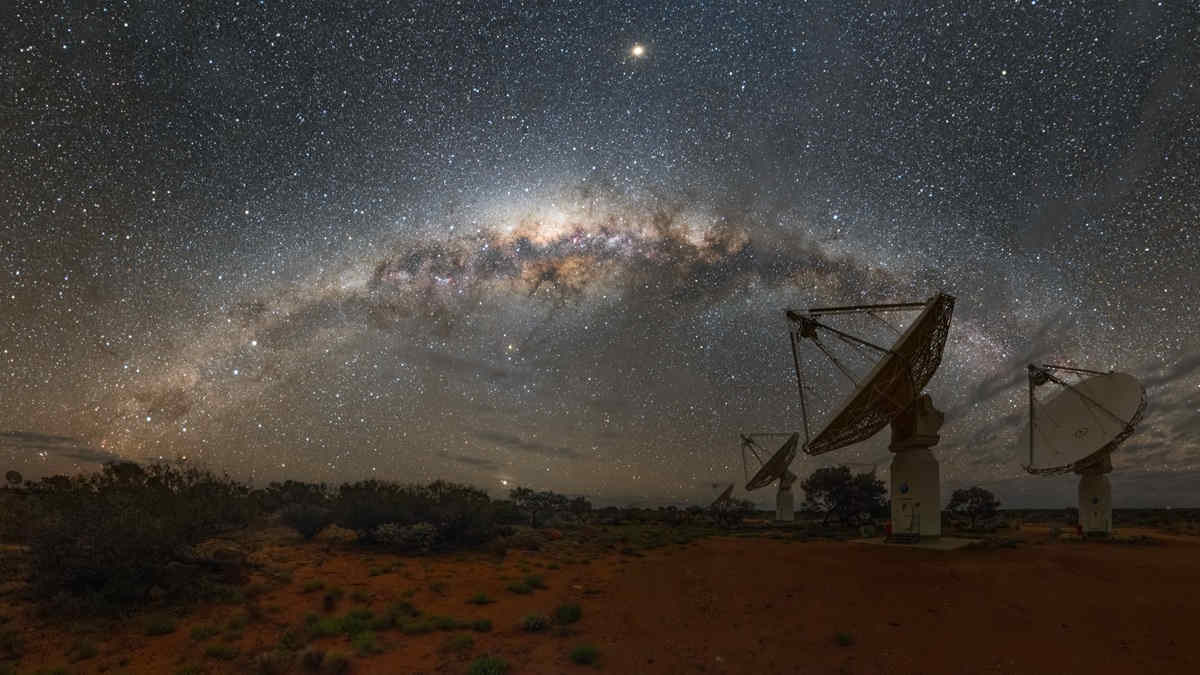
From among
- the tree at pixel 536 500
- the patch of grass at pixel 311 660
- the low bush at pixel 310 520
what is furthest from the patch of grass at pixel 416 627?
the tree at pixel 536 500

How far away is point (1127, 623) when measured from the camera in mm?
12344

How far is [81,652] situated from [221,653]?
2.75 m

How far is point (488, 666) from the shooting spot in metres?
9.91

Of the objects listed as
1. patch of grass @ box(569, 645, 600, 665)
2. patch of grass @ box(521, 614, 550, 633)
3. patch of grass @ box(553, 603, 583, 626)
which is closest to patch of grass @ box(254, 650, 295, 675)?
patch of grass @ box(521, 614, 550, 633)

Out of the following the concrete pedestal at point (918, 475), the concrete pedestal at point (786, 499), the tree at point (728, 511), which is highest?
the concrete pedestal at point (918, 475)

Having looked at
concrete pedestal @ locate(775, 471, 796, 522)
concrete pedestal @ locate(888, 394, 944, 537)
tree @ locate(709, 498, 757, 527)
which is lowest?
tree @ locate(709, 498, 757, 527)

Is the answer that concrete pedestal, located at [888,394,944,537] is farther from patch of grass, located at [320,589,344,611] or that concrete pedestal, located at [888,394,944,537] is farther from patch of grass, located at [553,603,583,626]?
patch of grass, located at [320,589,344,611]

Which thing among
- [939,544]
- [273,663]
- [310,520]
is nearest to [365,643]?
[273,663]

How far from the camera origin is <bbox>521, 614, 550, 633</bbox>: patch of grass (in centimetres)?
1295

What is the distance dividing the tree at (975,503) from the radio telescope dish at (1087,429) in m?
20.8

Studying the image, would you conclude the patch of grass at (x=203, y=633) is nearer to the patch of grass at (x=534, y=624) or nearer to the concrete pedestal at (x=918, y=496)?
the patch of grass at (x=534, y=624)

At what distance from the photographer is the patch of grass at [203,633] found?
11906mm

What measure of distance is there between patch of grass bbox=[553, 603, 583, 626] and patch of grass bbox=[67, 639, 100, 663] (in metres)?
9.55

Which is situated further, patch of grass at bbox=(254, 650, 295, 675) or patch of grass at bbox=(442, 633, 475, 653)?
patch of grass at bbox=(442, 633, 475, 653)
